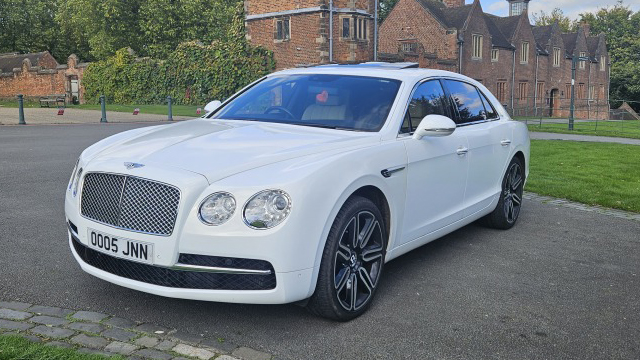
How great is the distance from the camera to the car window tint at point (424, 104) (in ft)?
16.2

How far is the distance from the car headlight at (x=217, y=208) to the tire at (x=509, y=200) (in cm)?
386

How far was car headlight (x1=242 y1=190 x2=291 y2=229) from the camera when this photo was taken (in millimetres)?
3510

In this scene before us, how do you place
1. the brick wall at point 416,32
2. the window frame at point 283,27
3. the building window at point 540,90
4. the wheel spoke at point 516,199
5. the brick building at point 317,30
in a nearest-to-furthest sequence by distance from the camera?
1. the wheel spoke at point 516,199
2. the brick building at point 317,30
3. the window frame at point 283,27
4. the brick wall at point 416,32
5. the building window at point 540,90

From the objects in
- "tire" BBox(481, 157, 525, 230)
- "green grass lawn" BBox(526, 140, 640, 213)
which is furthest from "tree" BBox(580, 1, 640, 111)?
"tire" BBox(481, 157, 525, 230)

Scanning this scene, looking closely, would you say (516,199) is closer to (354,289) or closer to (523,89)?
(354,289)

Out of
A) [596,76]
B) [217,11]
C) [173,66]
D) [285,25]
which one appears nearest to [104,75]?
[173,66]

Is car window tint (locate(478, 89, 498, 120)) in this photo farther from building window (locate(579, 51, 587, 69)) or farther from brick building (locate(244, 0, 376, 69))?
building window (locate(579, 51, 587, 69))

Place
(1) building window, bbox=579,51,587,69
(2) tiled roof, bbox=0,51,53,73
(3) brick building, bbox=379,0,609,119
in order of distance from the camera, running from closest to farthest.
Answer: (3) brick building, bbox=379,0,609,119 < (2) tiled roof, bbox=0,51,53,73 < (1) building window, bbox=579,51,587,69

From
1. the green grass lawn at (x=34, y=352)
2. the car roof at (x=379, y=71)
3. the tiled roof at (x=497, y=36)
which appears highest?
the tiled roof at (x=497, y=36)

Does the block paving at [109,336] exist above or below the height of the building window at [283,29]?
below

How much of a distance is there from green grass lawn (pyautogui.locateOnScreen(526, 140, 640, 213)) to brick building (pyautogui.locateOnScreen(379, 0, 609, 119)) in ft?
81.3

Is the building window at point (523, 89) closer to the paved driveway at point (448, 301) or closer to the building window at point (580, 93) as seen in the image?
the building window at point (580, 93)

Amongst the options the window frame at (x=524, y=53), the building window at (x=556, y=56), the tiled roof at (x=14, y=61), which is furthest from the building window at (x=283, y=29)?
the building window at (x=556, y=56)

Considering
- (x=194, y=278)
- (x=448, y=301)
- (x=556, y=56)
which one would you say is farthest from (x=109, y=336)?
(x=556, y=56)
